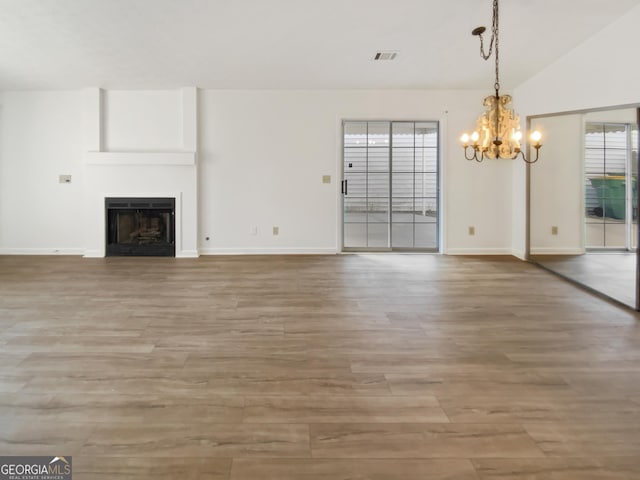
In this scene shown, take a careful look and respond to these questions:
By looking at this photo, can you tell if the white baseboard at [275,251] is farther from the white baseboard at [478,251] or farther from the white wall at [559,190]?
the white wall at [559,190]

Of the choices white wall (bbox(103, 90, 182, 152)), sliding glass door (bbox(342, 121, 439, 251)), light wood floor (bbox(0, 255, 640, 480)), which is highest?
white wall (bbox(103, 90, 182, 152))

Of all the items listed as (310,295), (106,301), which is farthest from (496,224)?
(106,301)

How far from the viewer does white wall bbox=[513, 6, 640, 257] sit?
3824 millimetres

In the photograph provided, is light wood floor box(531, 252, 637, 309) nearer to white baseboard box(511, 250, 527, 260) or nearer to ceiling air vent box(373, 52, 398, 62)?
white baseboard box(511, 250, 527, 260)

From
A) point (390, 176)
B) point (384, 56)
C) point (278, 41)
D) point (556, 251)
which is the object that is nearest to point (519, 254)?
point (556, 251)

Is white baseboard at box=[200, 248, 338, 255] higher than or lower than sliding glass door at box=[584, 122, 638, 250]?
lower

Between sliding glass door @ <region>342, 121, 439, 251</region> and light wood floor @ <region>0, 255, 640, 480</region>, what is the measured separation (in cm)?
271

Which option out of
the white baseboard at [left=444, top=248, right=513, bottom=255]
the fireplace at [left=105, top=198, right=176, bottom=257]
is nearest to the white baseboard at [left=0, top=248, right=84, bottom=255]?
the fireplace at [left=105, top=198, right=176, bottom=257]

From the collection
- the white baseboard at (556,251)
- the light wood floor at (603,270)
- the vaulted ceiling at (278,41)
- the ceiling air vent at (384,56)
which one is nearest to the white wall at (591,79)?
the vaulted ceiling at (278,41)

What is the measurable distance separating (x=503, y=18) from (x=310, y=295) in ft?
11.1

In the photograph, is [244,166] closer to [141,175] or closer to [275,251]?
[275,251]

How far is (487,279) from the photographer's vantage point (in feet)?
16.1

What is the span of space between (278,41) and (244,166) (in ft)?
7.68

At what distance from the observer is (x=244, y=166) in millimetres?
6543
